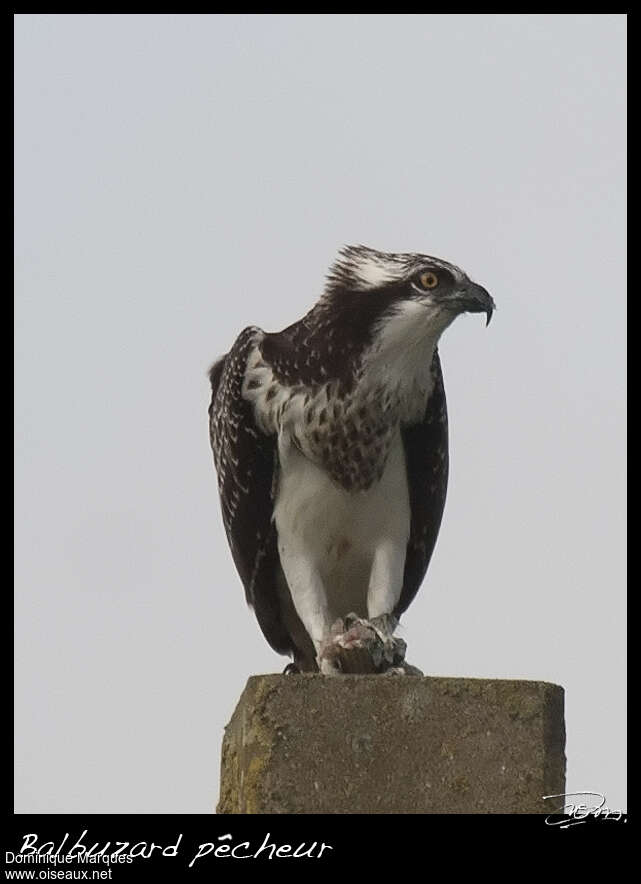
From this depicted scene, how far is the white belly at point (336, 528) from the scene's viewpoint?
28.7 feet

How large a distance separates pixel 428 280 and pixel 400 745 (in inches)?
113

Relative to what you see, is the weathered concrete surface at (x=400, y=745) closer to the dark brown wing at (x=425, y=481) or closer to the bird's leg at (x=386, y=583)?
the bird's leg at (x=386, y=583)

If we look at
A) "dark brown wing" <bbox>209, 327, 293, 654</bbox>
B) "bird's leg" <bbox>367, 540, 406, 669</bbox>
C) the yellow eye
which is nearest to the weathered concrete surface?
"bird's leg" <bbox>367, 540, 406, 669</bbox>

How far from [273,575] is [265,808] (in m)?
2.80

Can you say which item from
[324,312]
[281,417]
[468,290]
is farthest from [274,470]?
[468,290]

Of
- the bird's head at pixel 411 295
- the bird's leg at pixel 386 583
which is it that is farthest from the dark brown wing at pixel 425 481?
the bird's head at pixel 411 295

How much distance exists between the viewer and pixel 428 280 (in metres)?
8.42

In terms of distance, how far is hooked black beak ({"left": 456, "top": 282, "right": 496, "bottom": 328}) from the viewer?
8.35 meters

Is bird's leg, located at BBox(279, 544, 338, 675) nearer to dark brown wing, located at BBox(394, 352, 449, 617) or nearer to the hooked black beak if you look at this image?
dark brown wing, located at BBox(394, 352, 449, 617)

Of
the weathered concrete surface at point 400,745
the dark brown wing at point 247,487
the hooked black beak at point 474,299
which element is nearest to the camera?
the weathered concrete surface at point 400,745

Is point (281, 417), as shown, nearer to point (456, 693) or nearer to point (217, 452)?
point (217, 452)

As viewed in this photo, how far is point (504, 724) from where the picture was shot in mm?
6660

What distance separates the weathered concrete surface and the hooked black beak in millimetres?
2441

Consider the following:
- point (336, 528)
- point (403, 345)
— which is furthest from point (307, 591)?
point (403, 345)
